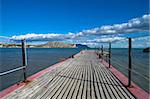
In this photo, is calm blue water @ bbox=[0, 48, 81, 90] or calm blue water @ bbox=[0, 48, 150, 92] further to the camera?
calm blue water @ bbox=[0, 48, 81, 90]

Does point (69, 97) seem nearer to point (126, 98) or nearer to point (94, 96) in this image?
point (94, 96)

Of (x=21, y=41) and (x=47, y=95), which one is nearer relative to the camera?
(x=47, y=95)

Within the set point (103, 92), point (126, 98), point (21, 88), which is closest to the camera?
point (126, 98)

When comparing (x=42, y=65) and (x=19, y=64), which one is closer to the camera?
(x=42, y=65)

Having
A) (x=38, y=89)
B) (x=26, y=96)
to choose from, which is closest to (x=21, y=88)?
(x=38, y=89)

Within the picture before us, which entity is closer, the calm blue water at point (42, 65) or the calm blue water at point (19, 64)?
the calm blue water at point (42, 65)

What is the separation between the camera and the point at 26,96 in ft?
20.4

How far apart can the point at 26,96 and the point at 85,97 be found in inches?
72.7

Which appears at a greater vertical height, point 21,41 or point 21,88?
point 21,41

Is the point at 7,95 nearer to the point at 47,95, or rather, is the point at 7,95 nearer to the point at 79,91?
the point at 47,95

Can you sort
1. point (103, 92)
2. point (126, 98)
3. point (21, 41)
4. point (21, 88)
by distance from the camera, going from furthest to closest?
point (21, 41) < point (21, 88) < point (103, 92) < point (126, 98)

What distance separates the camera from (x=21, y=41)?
8.09 m

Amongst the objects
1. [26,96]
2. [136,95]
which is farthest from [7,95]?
[136,95]

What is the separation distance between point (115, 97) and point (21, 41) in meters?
4.36
